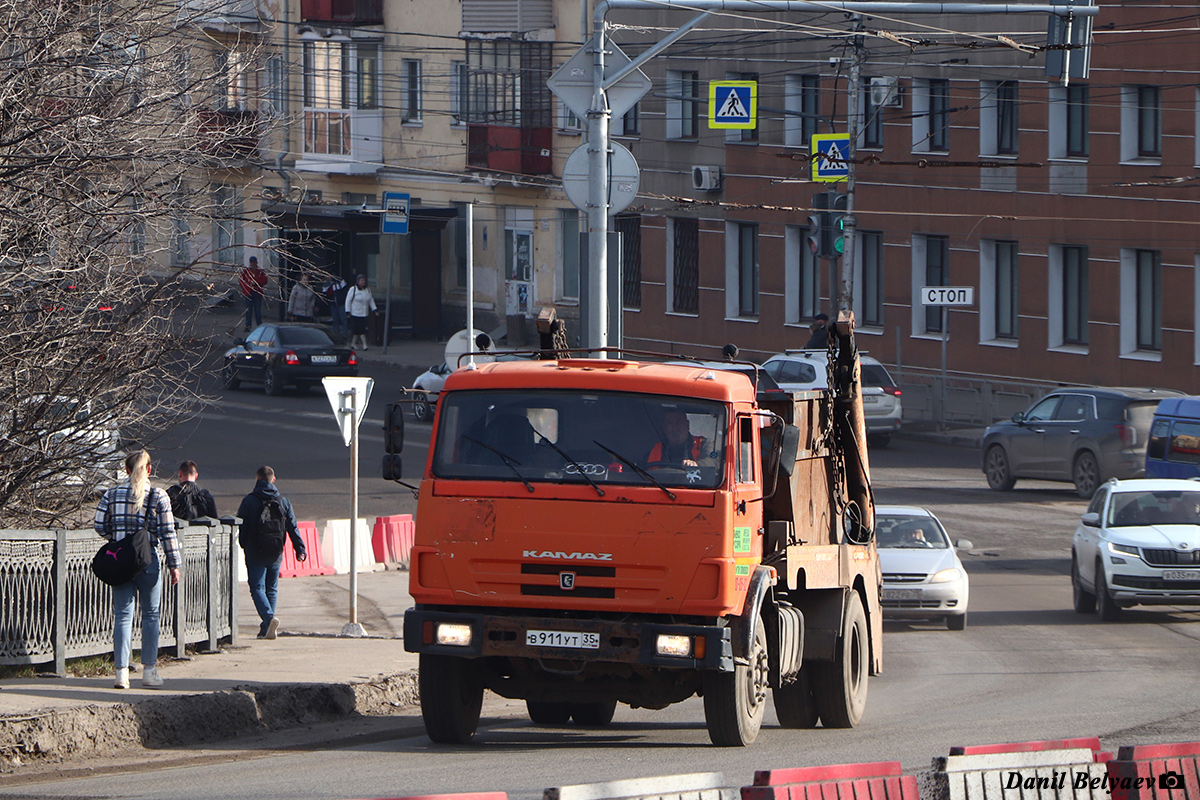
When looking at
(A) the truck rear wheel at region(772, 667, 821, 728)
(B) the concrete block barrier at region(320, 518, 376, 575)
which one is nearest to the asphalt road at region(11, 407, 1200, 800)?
(A) the truck rear wheel at region(772, 667, 821, 728)

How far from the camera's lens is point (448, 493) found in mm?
10875

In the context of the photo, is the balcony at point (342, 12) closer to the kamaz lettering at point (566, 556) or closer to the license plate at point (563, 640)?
the kamaz lettering at point (566, 556)

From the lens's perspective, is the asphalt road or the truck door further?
the truck door

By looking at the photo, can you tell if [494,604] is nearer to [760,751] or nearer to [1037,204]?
[760,751]

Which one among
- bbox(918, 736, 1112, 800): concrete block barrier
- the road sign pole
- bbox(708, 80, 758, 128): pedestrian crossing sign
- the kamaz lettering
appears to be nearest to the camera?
bbox(918, 736, 1112, 800): concrete block barrier

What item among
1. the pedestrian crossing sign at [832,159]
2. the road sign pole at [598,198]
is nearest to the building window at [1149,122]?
the pedestrian crossing sign at [832,159]

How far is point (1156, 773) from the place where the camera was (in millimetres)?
7316

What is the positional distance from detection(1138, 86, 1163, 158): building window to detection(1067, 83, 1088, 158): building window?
131 cm

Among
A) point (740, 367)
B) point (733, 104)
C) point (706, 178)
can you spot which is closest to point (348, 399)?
point (740, 367)

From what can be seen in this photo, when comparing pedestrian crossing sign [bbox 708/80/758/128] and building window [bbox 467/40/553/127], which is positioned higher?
building window [bbox 467/40/553/127]

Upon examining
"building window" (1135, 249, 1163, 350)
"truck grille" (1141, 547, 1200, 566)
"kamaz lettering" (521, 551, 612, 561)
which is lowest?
"truck grille" (1141, 547, 1200, 566)

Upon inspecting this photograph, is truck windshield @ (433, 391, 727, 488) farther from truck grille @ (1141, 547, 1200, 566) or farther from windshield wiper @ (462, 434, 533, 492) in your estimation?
truck grille @ (1141, 547, 1200, 566)

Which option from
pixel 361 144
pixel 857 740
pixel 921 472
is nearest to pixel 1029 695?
pixel 857 740

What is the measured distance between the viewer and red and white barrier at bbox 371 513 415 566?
76.8ft
